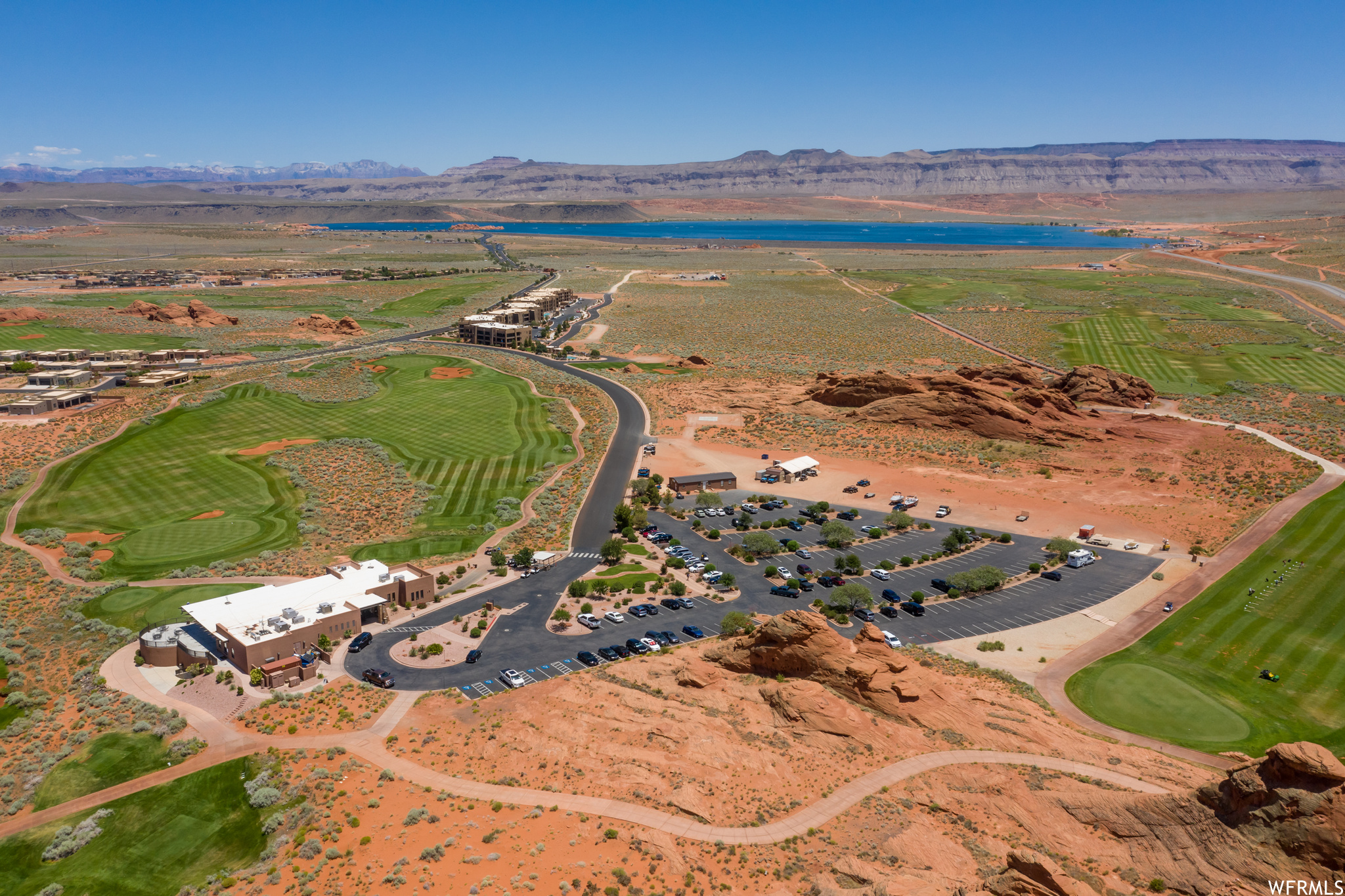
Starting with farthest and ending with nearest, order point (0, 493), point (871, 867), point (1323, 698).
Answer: point (0, 493)
point (1323, 698)
point (871, 867)

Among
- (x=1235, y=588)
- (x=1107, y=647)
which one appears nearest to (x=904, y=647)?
(x=1107, y=647)

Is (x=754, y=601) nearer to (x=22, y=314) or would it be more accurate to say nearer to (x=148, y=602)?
(x=148, y=602)

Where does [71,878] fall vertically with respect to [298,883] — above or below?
below

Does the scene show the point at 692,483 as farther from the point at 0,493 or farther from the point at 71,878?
the point at 0,493

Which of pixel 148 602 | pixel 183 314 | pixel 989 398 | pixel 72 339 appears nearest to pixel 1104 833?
pixel 148 602

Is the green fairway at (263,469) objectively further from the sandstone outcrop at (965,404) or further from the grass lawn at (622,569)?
the sandstone outcrop at (965,404)

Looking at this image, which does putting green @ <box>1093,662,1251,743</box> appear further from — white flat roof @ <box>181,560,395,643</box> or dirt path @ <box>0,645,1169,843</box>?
white flat roof @ <box>181,560,395,643</box>
